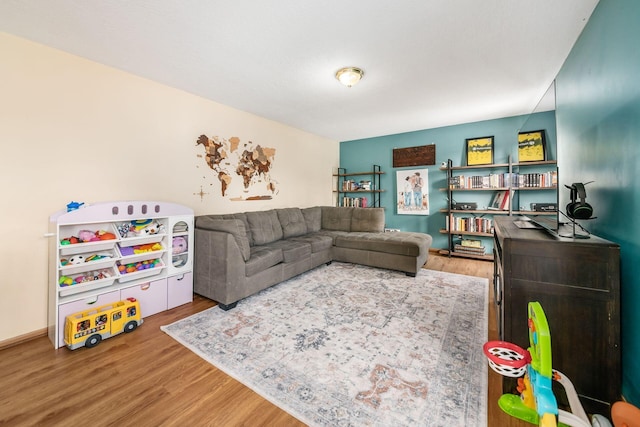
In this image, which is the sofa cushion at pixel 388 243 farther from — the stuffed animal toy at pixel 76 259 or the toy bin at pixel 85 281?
the stuffed animal toy at pixel 76 259

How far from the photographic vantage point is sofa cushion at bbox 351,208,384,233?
4441 millimetres

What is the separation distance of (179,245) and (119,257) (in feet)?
1.77

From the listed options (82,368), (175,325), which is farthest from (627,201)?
(82,368)

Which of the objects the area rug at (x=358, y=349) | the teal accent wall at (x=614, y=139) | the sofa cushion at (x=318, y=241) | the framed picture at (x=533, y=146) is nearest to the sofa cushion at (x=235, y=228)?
the area rug at (x=358, y=349)

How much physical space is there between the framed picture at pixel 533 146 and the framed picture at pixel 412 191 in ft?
8.75

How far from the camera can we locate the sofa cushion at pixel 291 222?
404 cm

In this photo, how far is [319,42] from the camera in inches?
81.8

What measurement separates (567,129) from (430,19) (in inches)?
55.0

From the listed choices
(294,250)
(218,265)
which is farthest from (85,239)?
(294,250)

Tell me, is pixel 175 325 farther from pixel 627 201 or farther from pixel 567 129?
pixel 567 129

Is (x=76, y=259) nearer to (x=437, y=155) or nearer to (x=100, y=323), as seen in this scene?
(x=100, y=323)

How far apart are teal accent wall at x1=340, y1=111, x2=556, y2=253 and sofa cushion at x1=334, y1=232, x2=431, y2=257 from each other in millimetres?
1243

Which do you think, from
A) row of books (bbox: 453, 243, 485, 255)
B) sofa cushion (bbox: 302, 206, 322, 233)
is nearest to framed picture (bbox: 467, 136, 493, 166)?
row of books (bbox: 453, 243, 485, 255)

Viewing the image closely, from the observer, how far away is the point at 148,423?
1252 millimetres
